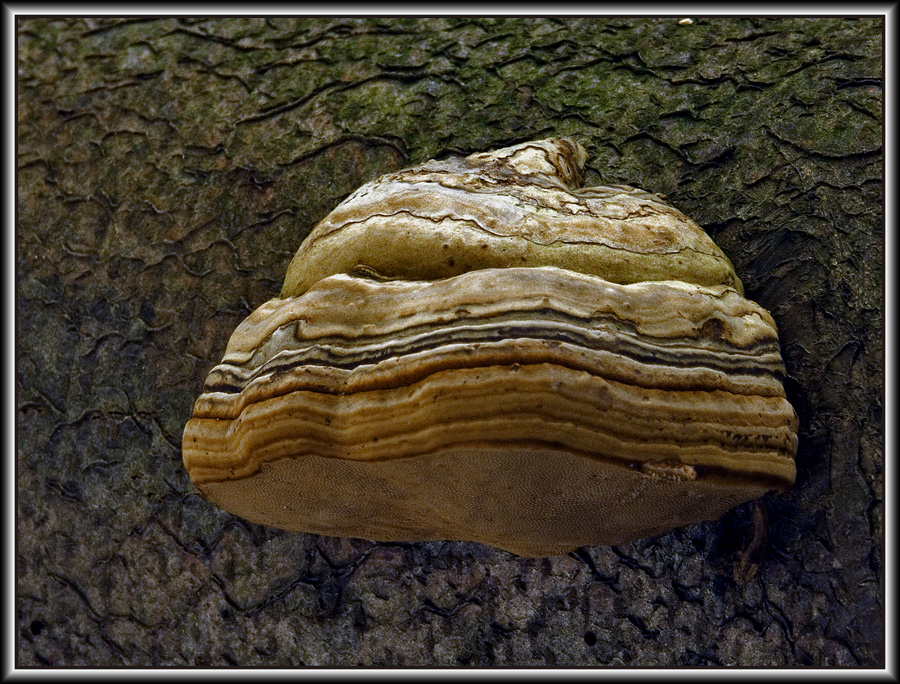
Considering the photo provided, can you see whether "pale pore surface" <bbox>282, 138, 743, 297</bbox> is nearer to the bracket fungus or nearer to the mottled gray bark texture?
the bracket fungus

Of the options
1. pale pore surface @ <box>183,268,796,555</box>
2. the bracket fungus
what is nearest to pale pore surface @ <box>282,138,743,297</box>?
the bracket fungus

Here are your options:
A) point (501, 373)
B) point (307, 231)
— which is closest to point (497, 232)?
point (501, 373)

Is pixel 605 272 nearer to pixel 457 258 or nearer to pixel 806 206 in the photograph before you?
pixel 457 258

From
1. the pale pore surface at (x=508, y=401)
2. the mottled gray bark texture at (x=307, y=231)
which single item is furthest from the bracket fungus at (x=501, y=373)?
the mottled gray bark texture at (x=307, y=231)

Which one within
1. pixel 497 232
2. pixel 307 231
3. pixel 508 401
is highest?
pixel 307 231

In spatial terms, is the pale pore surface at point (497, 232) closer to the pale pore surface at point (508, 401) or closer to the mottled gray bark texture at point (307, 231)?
the pale pore surface at point (508, 401)

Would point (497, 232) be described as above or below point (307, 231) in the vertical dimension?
below

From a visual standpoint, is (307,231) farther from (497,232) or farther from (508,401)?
(508,401)

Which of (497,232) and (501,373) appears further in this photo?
(497,232)
